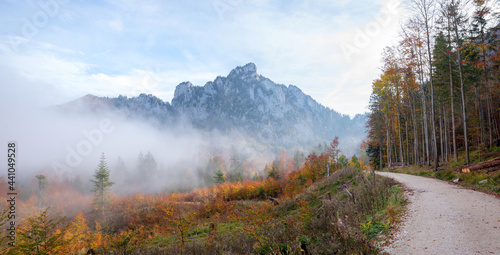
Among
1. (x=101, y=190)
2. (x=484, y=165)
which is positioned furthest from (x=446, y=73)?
(x=101, y=190)

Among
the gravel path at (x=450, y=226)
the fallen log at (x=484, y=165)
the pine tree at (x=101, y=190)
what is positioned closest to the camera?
the gravel path at (x=450, y=226)


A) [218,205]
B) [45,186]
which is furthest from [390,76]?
[45,186]

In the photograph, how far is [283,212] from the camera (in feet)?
53.3

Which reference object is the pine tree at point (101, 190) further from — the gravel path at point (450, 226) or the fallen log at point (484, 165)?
the fallen log at point (484, 165)

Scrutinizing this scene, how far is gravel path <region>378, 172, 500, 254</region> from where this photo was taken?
482 centimetres

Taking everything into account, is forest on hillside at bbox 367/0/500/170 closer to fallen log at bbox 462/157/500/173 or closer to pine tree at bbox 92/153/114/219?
fallen log at bbox 462/157/500/173

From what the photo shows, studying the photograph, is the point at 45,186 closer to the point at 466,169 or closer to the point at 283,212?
the point at 283,212

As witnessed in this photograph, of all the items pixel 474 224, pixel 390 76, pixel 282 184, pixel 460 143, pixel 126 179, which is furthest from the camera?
pixel 126 179

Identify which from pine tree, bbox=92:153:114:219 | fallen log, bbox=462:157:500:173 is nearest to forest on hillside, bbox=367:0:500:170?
fallen log, bbox=462:157:500:173

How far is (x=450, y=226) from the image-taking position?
591 cm

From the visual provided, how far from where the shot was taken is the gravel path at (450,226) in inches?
190

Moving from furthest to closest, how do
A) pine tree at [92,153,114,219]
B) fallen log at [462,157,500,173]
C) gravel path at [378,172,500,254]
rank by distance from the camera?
pine tree at [92,153,114,219] → fallen log at [462,157,500,173] → gravel path at [378,172,500,254]

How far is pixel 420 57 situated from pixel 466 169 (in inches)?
480

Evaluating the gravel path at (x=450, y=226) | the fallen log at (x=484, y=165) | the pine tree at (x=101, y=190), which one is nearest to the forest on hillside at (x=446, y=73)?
the fallen log at (x=484, y=165)
